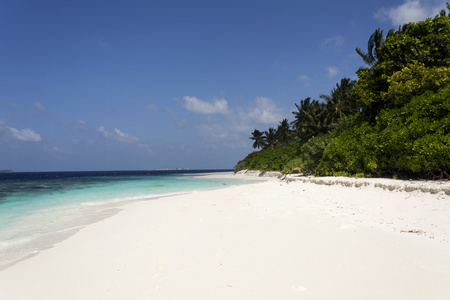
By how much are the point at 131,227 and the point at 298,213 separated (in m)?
4.82

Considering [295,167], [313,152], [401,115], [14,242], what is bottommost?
[14,242]

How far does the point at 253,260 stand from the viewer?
11.8 feet

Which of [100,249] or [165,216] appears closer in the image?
[100,249]

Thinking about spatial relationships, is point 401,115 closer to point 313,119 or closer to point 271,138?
point 313,119

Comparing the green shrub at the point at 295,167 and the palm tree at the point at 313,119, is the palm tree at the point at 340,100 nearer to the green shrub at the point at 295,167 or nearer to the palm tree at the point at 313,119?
the palm tree at the point at 313,119

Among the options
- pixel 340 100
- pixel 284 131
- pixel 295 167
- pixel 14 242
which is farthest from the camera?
pixel 284 131

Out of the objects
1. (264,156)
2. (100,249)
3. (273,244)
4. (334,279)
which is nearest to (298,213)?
(273,244)

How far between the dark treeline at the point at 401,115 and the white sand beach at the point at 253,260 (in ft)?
12.3

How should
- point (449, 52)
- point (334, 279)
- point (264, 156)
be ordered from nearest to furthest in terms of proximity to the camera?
point (334, 279) < point (449, 52) < point (264, 156)

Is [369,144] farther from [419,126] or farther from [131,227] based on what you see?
[131,227]

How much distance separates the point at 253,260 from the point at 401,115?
12.6 metres

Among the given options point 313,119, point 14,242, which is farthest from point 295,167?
point 14,242

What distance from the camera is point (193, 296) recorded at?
2.69 meters

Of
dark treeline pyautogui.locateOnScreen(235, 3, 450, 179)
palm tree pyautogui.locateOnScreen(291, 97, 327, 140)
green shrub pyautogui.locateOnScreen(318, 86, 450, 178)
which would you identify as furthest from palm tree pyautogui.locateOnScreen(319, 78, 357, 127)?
green shrub pyautogui.locateOnScreen(318, 86, 450, 178)
